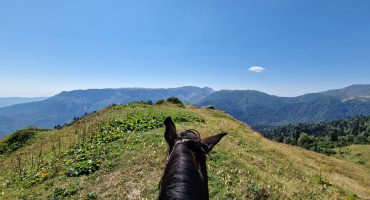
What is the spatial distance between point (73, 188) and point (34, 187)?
12.5 ft

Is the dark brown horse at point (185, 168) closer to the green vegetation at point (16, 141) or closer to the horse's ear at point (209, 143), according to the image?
the horse's ear at point (209, 143)

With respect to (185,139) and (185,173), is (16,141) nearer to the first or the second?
(185,139)

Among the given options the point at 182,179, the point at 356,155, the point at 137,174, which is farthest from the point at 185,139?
the point at 356,155

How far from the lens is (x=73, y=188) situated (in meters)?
19.3

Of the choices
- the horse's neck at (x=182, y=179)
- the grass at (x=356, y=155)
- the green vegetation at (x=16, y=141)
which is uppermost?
the horse's neck at (x=182, y=179)

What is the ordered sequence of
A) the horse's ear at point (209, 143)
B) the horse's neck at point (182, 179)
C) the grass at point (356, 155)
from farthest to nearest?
the grass at point (356, 155)
the horse's ear at point (209, 143)
the horse's neck at point (182, 179)

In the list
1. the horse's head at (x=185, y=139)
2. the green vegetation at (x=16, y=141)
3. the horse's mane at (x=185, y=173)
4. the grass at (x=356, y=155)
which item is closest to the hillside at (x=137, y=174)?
the horse's head at (x=185, y=139)

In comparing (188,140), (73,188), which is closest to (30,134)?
(73,188)

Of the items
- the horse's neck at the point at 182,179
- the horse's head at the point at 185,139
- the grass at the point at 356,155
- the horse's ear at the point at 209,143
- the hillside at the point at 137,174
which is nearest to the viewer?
the horse's neck at the point at 182,179

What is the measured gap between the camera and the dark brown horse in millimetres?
3268

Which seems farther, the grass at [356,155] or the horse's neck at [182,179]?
the grass at [356,155]

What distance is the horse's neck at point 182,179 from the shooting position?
3.21m

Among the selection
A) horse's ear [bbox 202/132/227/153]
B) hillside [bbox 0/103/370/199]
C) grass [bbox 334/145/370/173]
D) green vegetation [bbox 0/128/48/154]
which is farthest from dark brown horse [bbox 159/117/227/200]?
grass [bbox 334/145/370/173]

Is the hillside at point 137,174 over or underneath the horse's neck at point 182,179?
underneath
